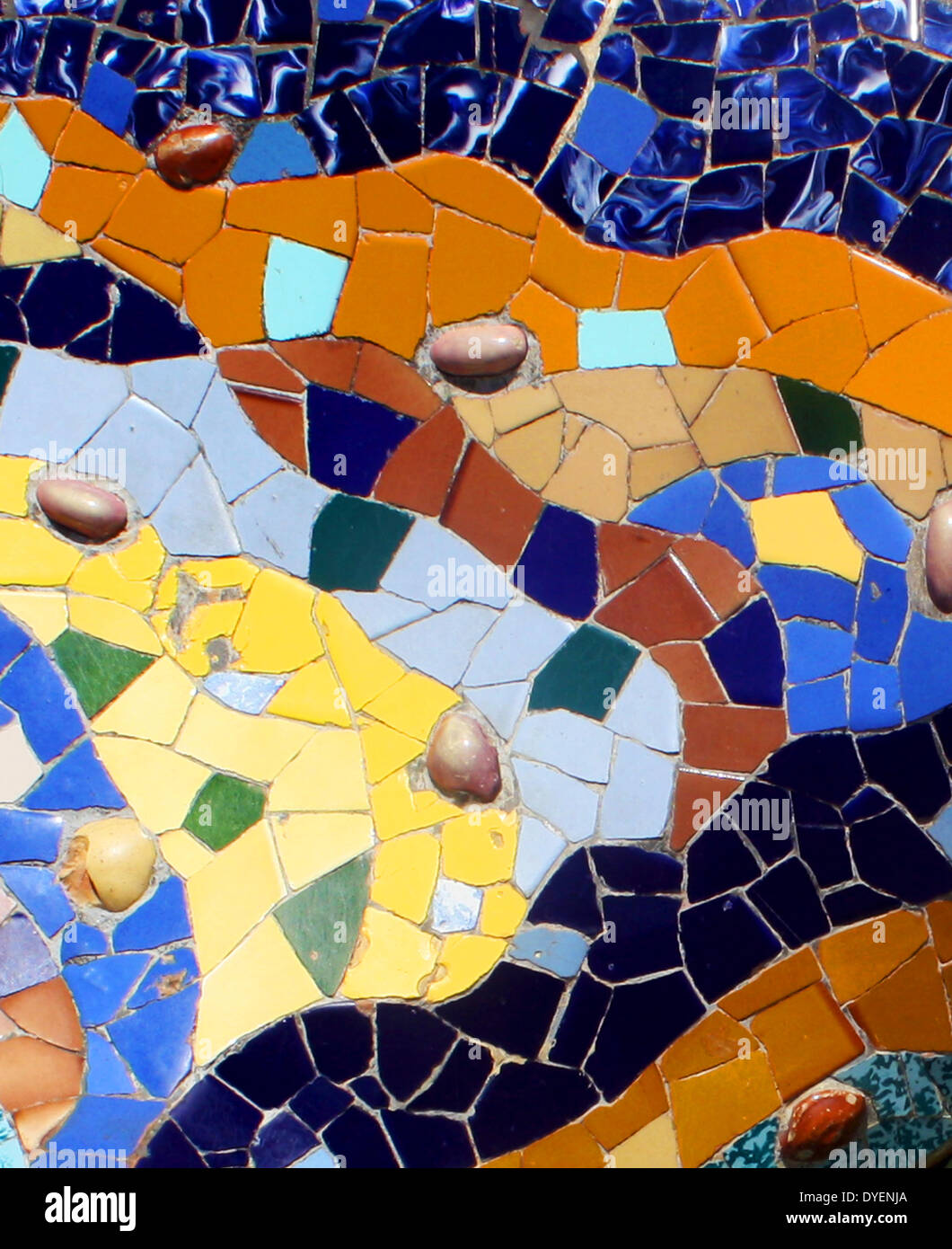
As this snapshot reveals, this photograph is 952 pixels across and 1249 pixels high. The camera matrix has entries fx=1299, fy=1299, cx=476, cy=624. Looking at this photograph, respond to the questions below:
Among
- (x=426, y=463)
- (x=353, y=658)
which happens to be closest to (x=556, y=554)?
(x=426, y=463)

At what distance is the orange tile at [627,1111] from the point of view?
1.97 meters

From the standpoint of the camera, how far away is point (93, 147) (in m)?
1.87

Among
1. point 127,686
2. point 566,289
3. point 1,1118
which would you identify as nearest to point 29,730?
point 127,686

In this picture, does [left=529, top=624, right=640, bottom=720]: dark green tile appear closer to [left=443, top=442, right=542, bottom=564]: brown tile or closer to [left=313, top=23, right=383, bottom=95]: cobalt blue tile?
[left=443, top=442, right=542, bottom=564]: brown tile

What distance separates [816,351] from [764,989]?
0.96 m

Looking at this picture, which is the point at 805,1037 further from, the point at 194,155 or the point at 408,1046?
the point at 194,155

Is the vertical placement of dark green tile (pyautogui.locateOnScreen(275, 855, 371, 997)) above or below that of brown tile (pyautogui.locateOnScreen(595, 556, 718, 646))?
below

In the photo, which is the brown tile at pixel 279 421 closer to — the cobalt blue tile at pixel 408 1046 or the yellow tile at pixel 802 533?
the yellow tile at pixel 802 533

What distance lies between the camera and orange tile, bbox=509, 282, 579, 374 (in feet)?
6.27

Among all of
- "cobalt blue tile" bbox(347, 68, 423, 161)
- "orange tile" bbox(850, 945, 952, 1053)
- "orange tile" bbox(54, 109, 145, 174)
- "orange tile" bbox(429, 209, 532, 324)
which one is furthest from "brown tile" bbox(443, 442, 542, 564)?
"orange tile" bbox(850, 945, 952, 1053)

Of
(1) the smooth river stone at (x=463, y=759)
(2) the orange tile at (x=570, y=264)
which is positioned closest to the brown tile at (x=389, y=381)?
(2) the orange tile at (x=570, y=264)

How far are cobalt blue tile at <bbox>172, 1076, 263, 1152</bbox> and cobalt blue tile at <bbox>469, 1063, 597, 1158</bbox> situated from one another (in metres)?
0.34

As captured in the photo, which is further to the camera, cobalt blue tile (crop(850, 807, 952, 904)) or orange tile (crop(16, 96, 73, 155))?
cobalt blue tile (crop(850, 807, 952, 904))

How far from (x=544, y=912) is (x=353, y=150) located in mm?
1155
